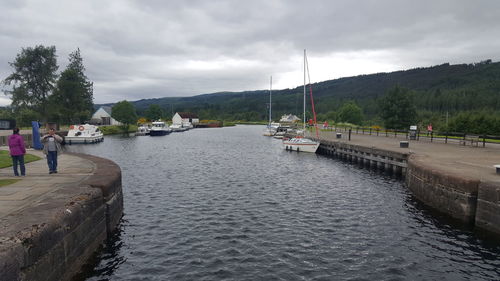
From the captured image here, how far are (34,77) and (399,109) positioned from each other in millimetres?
78303

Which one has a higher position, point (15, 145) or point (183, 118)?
point (183, 118)

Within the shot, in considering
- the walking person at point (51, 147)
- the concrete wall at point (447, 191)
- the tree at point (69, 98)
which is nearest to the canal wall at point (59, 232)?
the walking person at point (51, 147)

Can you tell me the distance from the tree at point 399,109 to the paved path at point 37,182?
58.1m

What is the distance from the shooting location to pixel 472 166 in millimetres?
19000

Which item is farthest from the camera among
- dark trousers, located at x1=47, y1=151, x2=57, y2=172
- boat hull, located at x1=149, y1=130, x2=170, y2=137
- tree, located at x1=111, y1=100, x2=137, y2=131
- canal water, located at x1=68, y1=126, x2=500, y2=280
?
tree, located at x1=111, y1=100, x2=137, y2=131

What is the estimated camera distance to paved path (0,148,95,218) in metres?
10.4

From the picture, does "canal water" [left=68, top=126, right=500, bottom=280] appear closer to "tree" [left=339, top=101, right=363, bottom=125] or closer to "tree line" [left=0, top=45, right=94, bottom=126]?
"tree line" [left=0, top=45, right=94, bottom=126]

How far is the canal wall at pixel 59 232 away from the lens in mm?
6738

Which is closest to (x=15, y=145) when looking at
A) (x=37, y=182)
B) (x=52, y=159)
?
(x=52, y=159)

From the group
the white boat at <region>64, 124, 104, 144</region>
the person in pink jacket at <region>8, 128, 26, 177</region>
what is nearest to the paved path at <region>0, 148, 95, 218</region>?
the person in pink jacket at <region>8, 128, 26, 177</region>

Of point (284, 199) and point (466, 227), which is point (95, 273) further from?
point (466, 227)

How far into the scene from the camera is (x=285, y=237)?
13.5m

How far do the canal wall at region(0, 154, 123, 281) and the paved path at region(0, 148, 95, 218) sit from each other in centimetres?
64

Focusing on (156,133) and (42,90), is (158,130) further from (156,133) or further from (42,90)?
(42,90)
